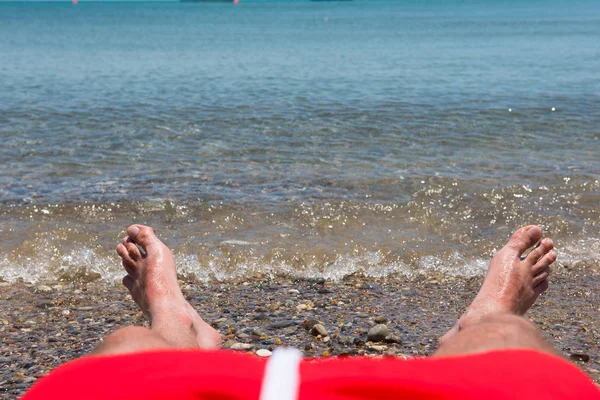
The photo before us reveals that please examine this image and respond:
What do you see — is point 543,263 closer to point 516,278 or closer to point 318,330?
point 516,278

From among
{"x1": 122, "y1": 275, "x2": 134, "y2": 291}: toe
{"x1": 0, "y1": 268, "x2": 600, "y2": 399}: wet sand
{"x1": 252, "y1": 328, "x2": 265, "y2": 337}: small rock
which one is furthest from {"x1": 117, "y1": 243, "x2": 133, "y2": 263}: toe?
{"x1": 252, "y1": 328, "x2": 265, "y2": 337}: small rock

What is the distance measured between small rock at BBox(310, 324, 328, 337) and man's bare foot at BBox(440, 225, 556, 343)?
0.98m

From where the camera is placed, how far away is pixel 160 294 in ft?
10.00

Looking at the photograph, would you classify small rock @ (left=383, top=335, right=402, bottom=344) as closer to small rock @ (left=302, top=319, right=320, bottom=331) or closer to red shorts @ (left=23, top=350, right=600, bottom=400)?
small rock @ (left=302, top=319, right=320, bottom=331)

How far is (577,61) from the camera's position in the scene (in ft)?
64.2

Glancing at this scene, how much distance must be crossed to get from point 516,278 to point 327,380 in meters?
2.32

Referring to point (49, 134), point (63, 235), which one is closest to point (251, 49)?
point (49, 134)

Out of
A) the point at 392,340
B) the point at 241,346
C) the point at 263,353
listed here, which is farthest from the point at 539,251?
the point at 241,346

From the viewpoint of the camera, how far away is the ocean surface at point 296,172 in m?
5.35

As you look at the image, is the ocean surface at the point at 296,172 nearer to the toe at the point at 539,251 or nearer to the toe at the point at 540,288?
the toe at the point at 539,251

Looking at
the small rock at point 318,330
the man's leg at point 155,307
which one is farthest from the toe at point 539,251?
the man's leg at point 155,307

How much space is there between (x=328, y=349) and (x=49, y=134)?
7.05 metres

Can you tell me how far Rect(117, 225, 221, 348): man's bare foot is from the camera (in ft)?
8.22

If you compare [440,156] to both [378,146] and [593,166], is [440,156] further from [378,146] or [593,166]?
[593,166]
